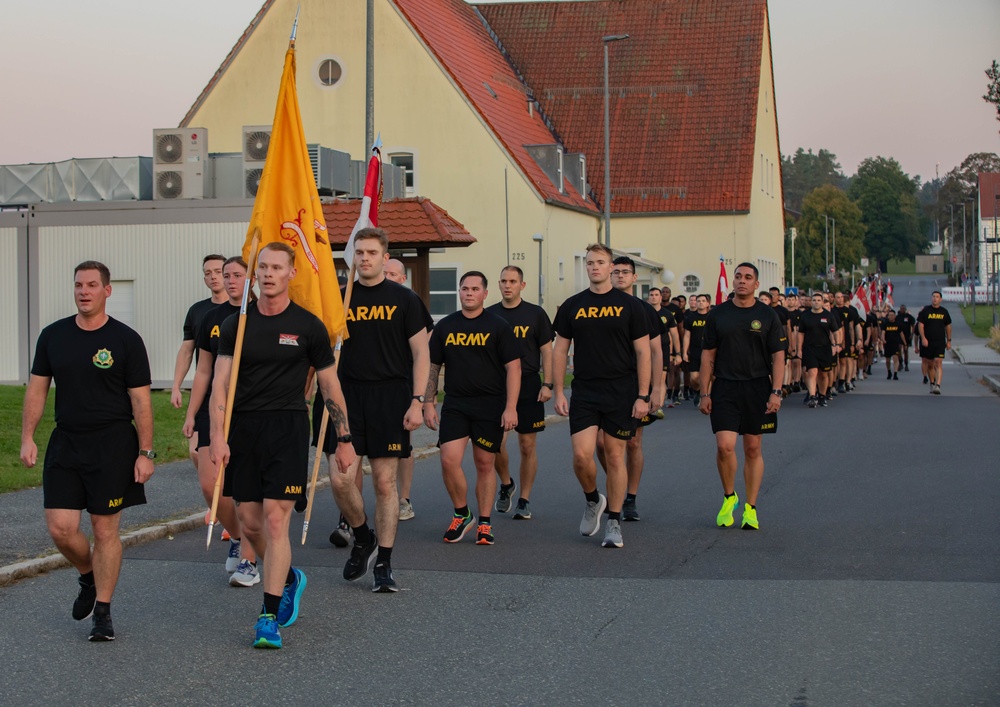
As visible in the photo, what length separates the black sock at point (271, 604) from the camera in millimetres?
6598

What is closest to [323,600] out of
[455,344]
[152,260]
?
[455,344]

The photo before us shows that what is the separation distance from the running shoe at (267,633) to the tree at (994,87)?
24.0 meters

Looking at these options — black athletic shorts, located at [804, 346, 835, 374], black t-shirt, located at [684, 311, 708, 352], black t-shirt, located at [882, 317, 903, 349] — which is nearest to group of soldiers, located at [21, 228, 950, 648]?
black t-shirt, located at [684, 311, 708, 352]

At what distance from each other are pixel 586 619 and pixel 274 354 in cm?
215

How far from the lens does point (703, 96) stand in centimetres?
5144

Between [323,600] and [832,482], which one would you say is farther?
[832,482]

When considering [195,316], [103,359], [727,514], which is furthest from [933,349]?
[103,359]

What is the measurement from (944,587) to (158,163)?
1865 cm

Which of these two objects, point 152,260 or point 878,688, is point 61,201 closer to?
point 152,260

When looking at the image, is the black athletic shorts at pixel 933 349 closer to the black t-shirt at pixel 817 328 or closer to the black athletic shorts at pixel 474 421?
the black t-shirt at pixel 817 328

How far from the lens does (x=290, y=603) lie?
23.1ft

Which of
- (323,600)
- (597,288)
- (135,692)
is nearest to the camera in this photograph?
(135,692)

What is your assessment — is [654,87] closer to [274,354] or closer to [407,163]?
[407,163]

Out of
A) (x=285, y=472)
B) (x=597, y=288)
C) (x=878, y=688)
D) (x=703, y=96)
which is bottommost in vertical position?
(x=878, y=688)
